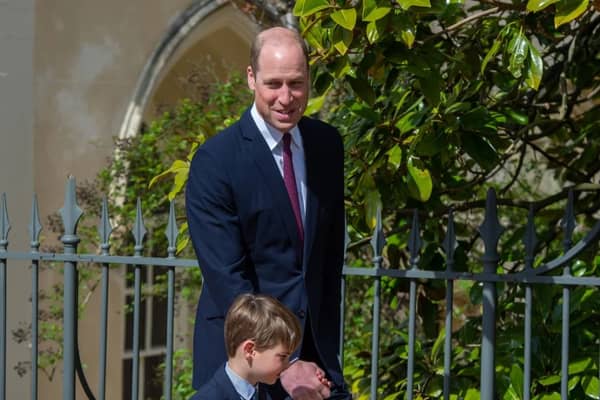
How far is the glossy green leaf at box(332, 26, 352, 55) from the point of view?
381cm

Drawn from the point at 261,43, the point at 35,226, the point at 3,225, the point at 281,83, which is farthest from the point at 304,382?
the point at 3,225

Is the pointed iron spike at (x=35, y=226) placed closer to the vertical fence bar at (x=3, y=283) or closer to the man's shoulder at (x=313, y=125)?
the vertical fence bar at (x=3, y=283)

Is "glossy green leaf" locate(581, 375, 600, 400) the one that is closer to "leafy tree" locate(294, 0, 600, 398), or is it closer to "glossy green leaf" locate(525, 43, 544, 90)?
"leafy tree" locate(294, 0, 600, 398)

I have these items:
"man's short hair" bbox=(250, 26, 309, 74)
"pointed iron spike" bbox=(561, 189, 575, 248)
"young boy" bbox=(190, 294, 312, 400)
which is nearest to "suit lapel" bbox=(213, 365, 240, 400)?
"young boy" bbox=(190, 294, 312, 400)

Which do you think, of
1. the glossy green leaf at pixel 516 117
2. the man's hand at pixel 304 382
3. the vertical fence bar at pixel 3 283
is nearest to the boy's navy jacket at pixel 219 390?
the man's hand at pixel 304 382

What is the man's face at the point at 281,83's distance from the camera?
9.71ft

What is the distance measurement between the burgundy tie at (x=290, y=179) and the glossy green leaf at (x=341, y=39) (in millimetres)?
740

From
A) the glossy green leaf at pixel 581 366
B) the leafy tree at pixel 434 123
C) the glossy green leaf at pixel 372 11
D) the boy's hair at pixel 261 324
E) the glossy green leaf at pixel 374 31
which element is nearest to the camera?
the boy's hair at pixel 261 324

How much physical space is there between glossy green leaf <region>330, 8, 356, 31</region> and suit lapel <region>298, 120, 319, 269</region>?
0.59 meters

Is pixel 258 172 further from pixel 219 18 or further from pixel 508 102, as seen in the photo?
pixel 219 18

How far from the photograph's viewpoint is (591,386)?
3.99m

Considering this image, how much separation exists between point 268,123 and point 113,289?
5.78m

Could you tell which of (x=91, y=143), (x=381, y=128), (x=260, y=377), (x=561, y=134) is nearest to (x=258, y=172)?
(x=260, y=377)

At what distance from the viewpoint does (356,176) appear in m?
4.39
